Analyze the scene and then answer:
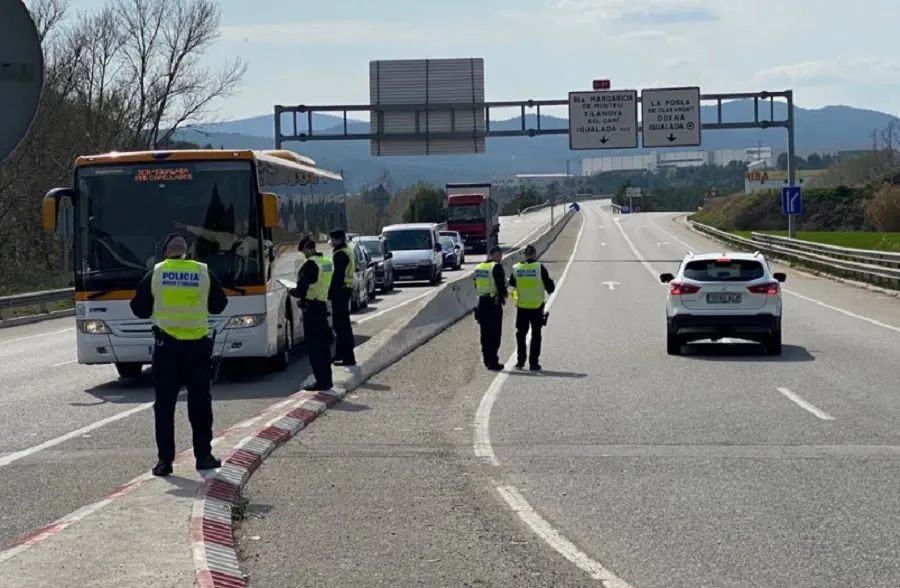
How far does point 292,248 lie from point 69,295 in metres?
20.2

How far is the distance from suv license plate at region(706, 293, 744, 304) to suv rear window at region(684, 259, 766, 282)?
301 mm

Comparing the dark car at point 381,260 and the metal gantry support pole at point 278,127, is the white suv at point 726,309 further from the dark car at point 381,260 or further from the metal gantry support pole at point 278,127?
the metal gantry support pole at point 278,127

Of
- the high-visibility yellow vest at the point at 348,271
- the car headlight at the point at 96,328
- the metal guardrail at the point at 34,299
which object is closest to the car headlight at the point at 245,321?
the high-visibility yellow vest at the point at 348,271

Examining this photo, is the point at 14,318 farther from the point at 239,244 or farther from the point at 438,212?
the point at 438,212

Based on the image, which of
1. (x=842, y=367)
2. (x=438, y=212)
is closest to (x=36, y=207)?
(x=842, y=367)

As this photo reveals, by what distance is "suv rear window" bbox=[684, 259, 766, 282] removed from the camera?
21484 mm

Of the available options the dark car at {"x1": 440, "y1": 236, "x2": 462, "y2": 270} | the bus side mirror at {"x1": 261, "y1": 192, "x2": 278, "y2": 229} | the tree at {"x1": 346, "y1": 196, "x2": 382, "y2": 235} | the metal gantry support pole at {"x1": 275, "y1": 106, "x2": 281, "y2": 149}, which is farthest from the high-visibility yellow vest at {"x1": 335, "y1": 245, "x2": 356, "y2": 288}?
the tree at {"x1": 346, "y1": 196, "x2": 382, "y2": 235}

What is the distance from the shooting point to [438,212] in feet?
355

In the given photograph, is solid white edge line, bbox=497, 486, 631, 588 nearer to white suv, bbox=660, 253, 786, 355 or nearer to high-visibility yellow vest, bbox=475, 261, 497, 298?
high-visibility yellow vest, bbox=475, 261, 497, 298

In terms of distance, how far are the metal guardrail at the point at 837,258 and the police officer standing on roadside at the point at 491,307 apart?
20090mm

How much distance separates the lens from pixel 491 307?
19984 millimetres

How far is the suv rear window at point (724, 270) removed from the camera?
70.5 feet

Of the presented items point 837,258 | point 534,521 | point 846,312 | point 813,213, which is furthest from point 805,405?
point 813,213

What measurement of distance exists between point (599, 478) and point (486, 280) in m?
9.07
